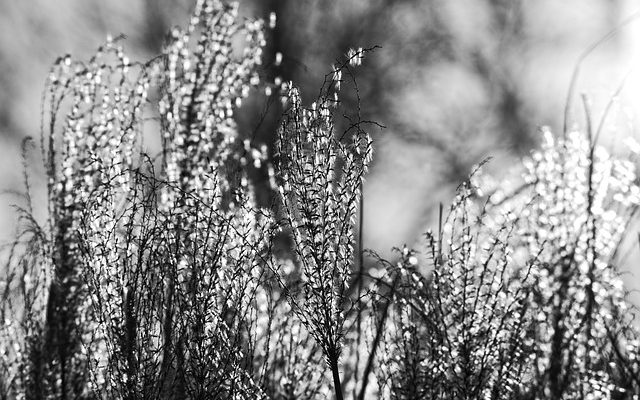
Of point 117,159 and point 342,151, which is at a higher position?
point 117,159

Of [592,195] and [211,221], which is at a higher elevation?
[592,195]

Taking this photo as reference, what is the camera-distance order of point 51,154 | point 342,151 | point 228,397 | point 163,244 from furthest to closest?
point 51,154
point 163,244
point 228,397
point 342,151

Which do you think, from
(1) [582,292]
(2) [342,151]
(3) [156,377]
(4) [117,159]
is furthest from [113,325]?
(1) [582,292]

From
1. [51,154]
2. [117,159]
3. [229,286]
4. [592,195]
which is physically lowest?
[229,286]

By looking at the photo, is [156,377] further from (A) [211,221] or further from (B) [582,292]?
(B) [582,292]

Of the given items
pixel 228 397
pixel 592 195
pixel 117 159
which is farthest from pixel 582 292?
pixel 117 159

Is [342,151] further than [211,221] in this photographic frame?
No

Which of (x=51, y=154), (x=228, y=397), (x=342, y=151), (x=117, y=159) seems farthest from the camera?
(x=51, y=154)

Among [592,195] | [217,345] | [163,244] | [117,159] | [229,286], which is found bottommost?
[217,345]

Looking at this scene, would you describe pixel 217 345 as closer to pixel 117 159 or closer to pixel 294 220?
pixel 294 220
